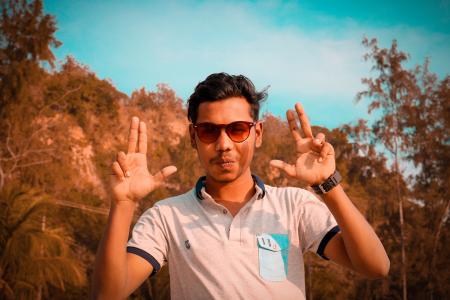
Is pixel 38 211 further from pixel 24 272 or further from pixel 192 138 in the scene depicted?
pixel 192 138

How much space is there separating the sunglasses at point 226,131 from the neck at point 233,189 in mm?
225

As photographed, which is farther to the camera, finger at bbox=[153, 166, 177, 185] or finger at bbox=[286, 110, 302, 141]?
finger at bbox=[286, 110, 302, 141]

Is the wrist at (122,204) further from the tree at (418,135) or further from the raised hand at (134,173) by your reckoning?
the tree at (418,135)

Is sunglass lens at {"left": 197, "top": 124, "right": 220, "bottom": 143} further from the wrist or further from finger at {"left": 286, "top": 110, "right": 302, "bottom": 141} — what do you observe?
the wrist

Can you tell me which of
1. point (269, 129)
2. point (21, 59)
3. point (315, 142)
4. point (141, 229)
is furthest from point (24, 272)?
point (269, 129)

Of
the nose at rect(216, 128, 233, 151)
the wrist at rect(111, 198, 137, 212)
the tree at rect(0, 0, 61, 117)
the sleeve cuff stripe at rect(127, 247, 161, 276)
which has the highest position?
the tree at rect(0, 0, 61, 117)

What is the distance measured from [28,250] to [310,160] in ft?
36.2

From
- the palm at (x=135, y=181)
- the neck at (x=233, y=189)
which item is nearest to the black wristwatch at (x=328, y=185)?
the neck at (x=233, y=189)

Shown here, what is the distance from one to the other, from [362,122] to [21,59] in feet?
44.5

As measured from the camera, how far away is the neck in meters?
2.18

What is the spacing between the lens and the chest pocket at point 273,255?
1.86 m

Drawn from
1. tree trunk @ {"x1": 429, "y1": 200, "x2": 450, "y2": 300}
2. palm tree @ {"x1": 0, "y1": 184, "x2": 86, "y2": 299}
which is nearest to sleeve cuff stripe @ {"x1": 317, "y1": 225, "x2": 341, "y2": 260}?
palm tree @ {"x1": 0, "y1": 184, "x2": 86, "y2": 299}

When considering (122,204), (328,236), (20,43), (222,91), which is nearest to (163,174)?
(122,204)

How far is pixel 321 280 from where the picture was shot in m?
16.4
